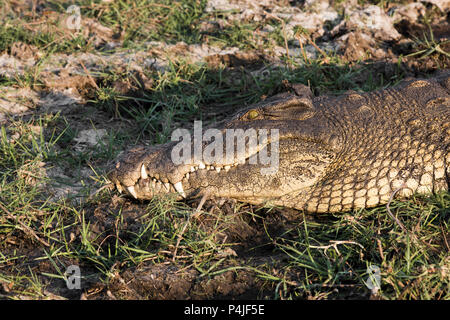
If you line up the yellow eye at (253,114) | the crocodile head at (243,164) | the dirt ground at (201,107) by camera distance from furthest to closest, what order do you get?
1. the yellow eye at (253,114)
2. the crocodile head at (243,164)
3. the dirt ground at (201,107)

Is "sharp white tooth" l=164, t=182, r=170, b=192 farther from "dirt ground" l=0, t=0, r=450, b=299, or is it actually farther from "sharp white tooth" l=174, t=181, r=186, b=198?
"dirt ground" l=0, t=0, r=450, b=299

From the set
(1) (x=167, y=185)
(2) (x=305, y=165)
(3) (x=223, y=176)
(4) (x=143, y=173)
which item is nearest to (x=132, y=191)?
(4) (x=143, y=173)

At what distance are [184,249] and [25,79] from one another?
2894mm

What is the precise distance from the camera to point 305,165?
136 inches

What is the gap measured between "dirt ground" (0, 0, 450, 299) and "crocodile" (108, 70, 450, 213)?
14cm

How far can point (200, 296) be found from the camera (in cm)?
280

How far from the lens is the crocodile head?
11.2 feet

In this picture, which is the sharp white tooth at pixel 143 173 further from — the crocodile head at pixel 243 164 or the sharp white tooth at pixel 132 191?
the sharp white tooth at pixel 132 191

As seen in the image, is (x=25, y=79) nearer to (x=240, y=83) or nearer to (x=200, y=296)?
(x=240, y=83)

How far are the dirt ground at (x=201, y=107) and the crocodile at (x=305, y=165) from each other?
140 mm

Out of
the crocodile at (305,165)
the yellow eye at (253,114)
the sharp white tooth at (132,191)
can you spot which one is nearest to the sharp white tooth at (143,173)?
the crocodile at (305,165)

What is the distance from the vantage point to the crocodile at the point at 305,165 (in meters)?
3.43

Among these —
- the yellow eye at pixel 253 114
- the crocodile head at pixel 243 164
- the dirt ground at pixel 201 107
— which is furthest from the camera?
the yellow eye at pixel 253 114

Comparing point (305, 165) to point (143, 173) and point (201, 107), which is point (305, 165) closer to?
point (143, 173)
